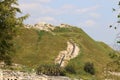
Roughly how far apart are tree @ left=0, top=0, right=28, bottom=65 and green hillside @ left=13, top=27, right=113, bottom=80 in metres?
43.0

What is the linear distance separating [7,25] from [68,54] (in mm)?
58102

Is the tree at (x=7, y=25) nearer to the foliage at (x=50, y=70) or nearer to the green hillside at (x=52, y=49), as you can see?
the foliage at (x=50, y=70)

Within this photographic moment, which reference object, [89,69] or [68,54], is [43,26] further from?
[89,69]

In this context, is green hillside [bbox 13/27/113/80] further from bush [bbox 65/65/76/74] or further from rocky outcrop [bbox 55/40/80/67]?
bush [bbox 65/65/76/74]

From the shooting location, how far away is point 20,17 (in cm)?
3759

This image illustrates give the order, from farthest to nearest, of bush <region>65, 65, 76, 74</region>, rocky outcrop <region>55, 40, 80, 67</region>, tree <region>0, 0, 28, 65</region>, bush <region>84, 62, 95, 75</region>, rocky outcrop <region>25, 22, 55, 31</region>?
rocky outcrop <region>25, 22, 55, 31</region> → rocky outcrop <region>55, 40, 80, 67</region> → bush <region>84, 62, 95, 75</region> → bush <region>65, 65, 76, 74</region> → tree <region>0, 0, 28, 65</region>

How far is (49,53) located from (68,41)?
12102mm

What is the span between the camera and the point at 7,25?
35.5 m

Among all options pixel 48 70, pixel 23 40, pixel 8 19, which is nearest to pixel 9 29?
pixel 8 19

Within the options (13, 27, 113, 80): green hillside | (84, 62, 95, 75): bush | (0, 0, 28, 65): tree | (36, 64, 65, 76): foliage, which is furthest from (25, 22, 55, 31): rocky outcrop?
(0, 0, 28, 65): tree

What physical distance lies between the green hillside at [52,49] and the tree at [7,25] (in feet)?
141

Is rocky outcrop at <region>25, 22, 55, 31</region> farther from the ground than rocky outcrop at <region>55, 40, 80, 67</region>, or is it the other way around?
rocky outcrop at <region>25, 22, 55, 31</region>

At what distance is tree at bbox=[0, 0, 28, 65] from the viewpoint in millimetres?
35312

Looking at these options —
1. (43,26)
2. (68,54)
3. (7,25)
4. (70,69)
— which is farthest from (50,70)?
(43,26)
